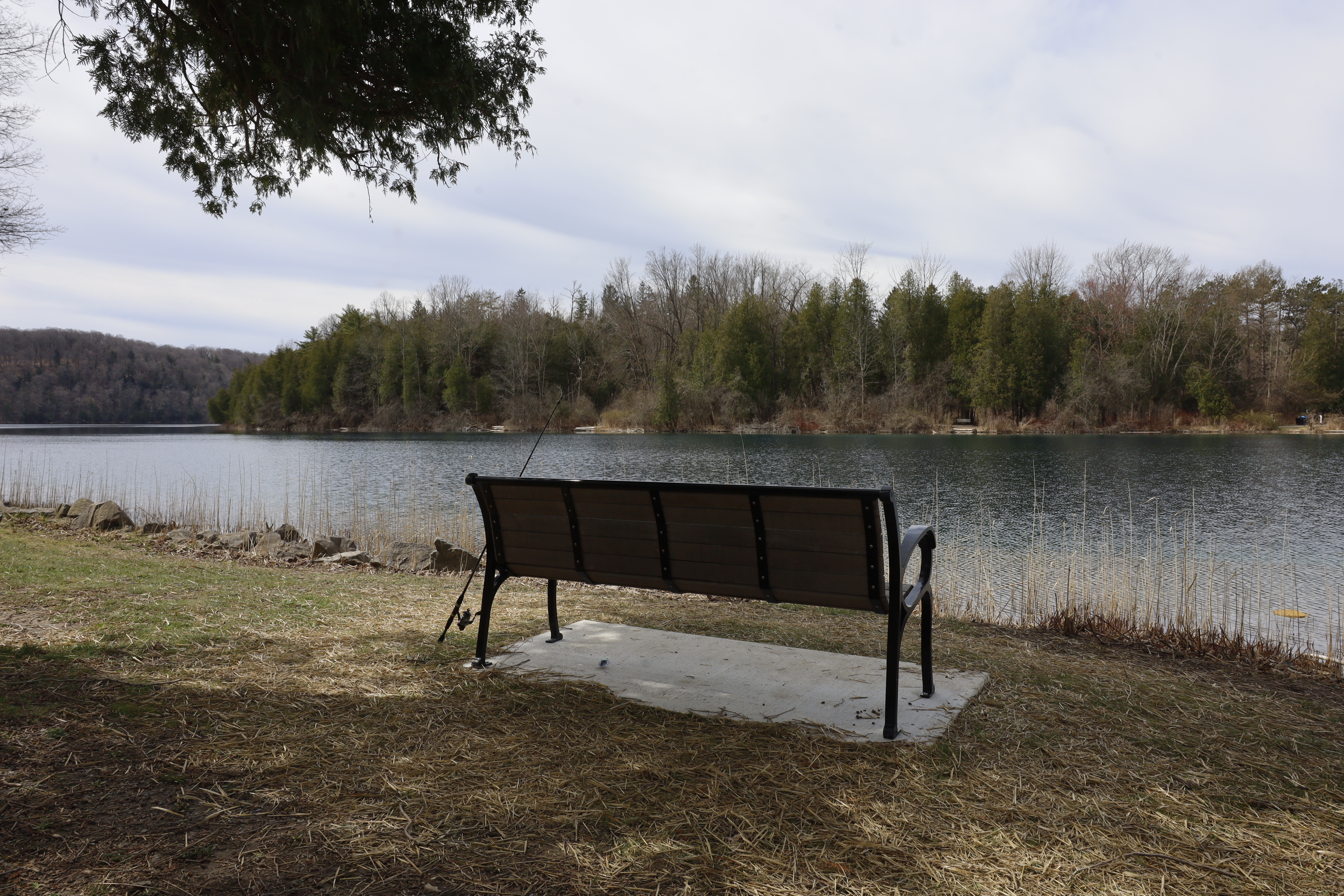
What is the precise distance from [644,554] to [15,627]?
3514 mm

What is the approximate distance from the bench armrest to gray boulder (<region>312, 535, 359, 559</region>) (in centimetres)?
700

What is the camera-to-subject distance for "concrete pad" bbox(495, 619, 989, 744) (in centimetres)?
302

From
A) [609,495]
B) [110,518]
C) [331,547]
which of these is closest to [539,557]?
[609,495]

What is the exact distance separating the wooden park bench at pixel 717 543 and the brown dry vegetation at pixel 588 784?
0.50 m

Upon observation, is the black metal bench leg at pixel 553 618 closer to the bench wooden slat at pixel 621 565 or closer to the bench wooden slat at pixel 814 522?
the bench wooden slat at pixel 621 565

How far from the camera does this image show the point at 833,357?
52.3 m

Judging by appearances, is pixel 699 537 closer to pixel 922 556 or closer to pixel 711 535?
pixel 711 535

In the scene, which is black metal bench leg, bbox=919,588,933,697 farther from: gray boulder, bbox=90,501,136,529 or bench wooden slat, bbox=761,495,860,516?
gray boulder, bbox=90,501,136,529

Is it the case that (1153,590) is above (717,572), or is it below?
below

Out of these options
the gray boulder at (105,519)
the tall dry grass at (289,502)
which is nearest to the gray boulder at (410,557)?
the tall dry grass at (289,502)

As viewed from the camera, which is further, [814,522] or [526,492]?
[526,492]

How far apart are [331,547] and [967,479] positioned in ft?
54.6

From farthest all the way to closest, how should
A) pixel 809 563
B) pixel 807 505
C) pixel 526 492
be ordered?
pixel 526 492 < pixel 809 563 < pixel 807 505

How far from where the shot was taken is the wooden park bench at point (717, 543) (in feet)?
9.18
